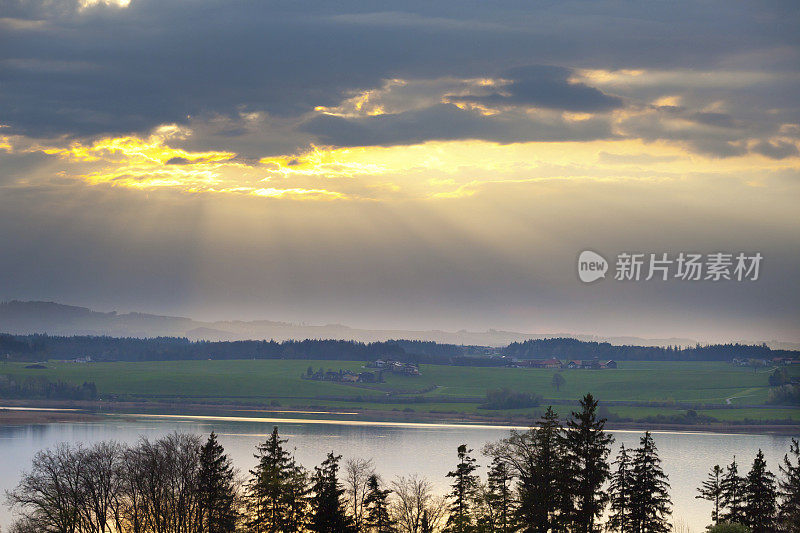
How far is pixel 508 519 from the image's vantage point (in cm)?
5784

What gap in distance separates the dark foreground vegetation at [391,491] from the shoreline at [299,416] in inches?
4064

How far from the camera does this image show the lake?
10050cm

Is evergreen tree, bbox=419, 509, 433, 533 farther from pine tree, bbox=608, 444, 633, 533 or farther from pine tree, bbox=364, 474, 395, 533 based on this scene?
pine tree, bbox=608, 444, 633, 533

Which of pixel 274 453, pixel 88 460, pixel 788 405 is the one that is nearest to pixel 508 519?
pixel 274 453

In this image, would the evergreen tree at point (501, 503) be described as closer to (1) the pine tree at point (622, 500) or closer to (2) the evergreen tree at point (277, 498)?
(1) the pine tree at point (622, 500)

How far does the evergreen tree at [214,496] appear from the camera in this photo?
5878cm

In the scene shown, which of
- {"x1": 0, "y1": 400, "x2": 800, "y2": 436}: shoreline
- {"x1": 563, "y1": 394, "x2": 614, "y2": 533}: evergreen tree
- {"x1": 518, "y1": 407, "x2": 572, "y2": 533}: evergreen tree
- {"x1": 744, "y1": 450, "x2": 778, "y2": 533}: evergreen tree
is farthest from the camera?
{"x1": 0, "y1": 400, "x2": 800, "y2": 436}: shoreline

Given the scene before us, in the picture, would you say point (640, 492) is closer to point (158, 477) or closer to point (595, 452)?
point (595, 452)

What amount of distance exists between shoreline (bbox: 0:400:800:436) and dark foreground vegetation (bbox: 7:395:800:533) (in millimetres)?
103236

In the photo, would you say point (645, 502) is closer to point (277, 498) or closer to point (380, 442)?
point (277, 498)

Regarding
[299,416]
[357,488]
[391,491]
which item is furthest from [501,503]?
[299,416]

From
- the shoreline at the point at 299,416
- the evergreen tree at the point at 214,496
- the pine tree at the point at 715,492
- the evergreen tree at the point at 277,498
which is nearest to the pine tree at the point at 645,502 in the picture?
the pine tree at the point at 715,492

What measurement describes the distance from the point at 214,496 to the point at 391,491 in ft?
35.4

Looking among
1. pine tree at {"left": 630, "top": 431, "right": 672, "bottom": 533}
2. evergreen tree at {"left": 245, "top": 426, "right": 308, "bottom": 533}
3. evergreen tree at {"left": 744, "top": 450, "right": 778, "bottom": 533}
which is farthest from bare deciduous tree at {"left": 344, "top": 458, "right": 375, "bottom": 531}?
evergreen tree at {"left": 744, "top": 450, "right": 778, "bottom": 533}
